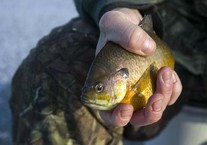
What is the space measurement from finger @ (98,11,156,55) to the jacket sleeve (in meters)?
0.14

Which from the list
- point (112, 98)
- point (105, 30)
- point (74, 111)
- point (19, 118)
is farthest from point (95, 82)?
point (19, 118)

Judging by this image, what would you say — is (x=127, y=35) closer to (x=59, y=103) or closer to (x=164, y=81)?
(x=164, y=81)

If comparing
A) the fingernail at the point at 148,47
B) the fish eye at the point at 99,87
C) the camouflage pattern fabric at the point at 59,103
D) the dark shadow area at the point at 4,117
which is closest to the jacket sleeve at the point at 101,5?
the camouflage pattern fabric at the point at 59,103

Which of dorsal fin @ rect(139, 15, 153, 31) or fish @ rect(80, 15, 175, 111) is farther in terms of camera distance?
dorsal fin @ rect(139, 15, 153, 31)

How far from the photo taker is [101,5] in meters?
1.35

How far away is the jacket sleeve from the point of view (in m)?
1.31

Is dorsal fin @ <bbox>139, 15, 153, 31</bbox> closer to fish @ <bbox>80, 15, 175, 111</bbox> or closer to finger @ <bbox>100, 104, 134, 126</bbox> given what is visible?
fish @ <bbox>80, 15, 175, 111</bbox>

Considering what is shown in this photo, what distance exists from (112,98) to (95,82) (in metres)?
0.04

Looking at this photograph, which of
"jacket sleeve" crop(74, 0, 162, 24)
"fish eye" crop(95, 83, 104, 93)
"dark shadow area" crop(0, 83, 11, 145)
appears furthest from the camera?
"dark shadow area" crop(0, 83, 11, 145)

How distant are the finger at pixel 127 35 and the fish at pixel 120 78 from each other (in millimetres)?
14

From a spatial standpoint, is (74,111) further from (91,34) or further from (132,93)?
(132,93)

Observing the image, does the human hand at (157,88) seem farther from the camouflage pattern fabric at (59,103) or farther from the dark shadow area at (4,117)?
the dark shadow area at (4,117)

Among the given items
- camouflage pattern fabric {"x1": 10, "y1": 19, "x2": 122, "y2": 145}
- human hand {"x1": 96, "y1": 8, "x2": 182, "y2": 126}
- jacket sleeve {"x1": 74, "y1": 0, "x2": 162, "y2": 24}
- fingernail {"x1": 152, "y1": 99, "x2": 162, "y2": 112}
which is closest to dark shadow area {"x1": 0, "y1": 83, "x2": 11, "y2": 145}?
camouflage pattern fabric {"x1": 10, "y1": 19, "x2": 122, "y2": 145}

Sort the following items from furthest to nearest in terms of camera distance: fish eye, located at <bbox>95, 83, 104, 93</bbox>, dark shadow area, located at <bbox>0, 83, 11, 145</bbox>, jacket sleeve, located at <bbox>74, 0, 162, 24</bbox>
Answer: dark shadow area, located at <bbox>0, 83, 11, 145</bbox> → jacket sleeve, located at <bbox>74, 0, 162, 24</bbox> → fish eye, located at <bbox>95, 83, 104, 93</bbox>
